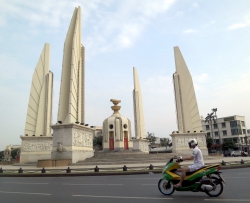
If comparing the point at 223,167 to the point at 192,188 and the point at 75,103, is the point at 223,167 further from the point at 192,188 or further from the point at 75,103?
the point at 75,103

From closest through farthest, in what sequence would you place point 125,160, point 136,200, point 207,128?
1. point 136,200
2. point 125,160
3. point 207,128

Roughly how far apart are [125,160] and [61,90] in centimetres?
1015

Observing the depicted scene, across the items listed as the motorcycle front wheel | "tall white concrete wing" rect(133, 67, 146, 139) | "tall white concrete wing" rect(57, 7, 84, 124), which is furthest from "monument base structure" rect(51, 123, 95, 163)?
"tall white concrete wing" rect(133, 67, 146, 139)

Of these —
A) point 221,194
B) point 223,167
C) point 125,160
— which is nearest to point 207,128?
point 125,160

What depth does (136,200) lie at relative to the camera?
5.05 m

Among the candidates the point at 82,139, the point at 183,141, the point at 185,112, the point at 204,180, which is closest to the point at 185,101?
the point at 185,112

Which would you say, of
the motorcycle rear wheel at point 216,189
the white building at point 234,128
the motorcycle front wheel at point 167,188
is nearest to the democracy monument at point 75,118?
the motorcycle front wheel at point 167,188

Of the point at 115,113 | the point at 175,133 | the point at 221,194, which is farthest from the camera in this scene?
the point at 115,113

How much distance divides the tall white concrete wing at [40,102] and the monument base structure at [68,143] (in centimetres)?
1117

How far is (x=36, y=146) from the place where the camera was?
101 feet

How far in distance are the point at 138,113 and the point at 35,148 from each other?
64.6ft

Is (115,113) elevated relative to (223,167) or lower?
elevated

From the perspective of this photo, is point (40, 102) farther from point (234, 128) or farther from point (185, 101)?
point (234, 128)

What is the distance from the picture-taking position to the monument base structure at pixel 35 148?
30.0 m
